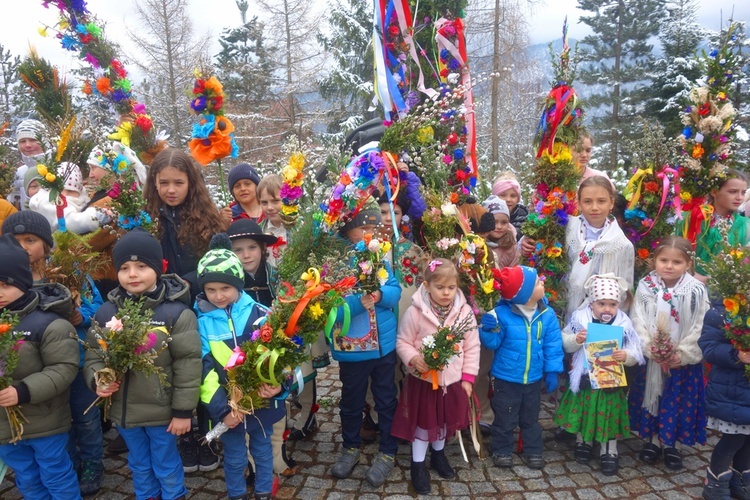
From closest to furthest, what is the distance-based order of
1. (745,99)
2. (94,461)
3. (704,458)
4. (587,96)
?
(94,461), (704,458), (745,99), (587,96)

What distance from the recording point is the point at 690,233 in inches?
190

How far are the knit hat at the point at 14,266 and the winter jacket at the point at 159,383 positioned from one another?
1.60ft

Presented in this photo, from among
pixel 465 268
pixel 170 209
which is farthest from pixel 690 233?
pixel 170 209

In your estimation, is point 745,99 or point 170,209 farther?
point 745,99

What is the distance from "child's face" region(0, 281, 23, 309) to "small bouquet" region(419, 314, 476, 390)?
2.71m

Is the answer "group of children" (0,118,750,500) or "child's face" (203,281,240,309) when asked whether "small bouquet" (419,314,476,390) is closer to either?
"group of children" (0,118,750,500)

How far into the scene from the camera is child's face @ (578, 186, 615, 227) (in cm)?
429

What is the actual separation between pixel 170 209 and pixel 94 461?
6.74ft

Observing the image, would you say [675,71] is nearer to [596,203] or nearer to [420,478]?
[596,203]

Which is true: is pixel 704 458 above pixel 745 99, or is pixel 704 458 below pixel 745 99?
below

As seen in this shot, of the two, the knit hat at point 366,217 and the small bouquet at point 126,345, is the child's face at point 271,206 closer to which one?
the knit hat at point 366,217

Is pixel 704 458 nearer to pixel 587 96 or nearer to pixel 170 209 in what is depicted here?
pixel 170 209

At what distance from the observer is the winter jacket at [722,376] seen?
347 cm

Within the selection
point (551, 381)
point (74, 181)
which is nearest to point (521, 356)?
point (551, 381)
